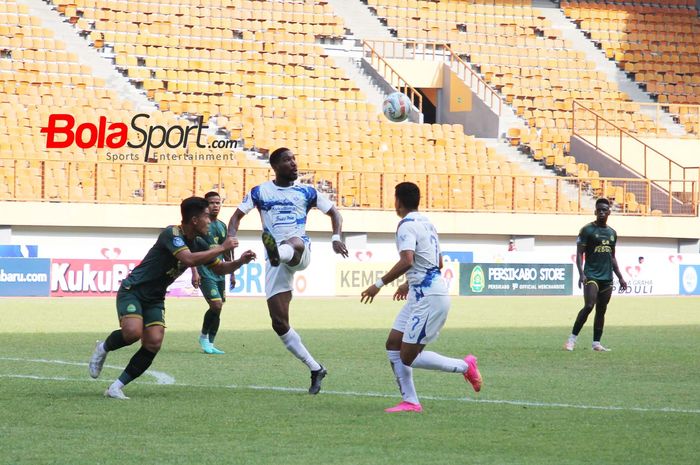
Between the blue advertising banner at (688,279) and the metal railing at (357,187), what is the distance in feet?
9.05

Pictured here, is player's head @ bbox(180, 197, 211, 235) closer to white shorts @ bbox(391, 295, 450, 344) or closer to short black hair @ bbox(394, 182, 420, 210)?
short black hair @ bbox(394, 182, 420, 210)

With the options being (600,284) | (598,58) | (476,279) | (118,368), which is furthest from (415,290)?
(598,58)

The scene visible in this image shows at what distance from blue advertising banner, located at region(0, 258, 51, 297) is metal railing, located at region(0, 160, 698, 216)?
2.78 metres

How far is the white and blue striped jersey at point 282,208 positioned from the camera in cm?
1134

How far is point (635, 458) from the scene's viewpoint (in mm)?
7598

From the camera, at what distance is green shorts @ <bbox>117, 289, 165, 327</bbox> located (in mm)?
10539

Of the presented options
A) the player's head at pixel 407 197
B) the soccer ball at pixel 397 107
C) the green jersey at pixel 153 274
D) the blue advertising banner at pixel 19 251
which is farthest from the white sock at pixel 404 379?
the soccer ball at pixel 397 107

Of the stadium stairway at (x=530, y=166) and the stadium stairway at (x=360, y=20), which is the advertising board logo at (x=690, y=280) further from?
the stadium stairway at (x=360, y=20)

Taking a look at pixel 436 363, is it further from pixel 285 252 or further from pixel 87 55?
pixel 87 55

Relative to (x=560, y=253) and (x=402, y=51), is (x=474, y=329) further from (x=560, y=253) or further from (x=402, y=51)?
(x=402, y=51)

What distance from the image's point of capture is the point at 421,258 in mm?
9586

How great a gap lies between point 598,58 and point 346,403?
39854mm

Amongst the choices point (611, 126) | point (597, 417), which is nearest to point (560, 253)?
point (611, 126)

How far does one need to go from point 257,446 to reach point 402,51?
37.9 meters
